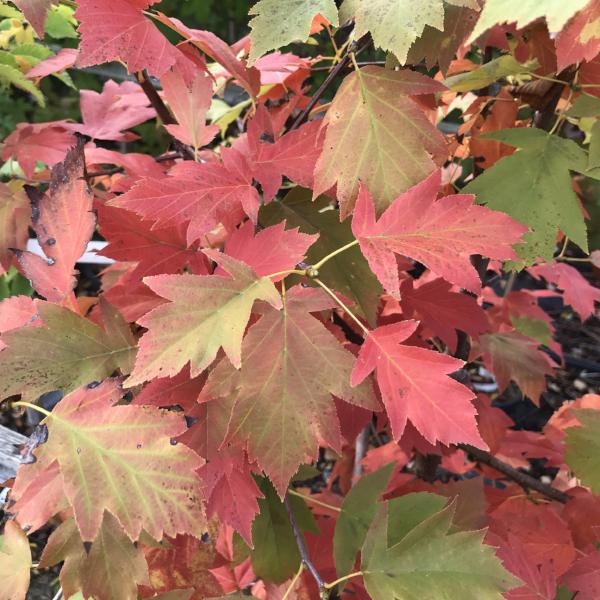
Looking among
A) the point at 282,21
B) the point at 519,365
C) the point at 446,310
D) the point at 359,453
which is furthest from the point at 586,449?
the point at 359,453

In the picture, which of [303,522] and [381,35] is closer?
[381,35]

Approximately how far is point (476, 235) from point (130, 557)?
1.29 ft

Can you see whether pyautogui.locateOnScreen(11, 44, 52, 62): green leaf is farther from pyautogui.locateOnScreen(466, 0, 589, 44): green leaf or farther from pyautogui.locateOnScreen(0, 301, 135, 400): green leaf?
pyautogui.locateOnScreen(466, 0, 589, 44): green leaf

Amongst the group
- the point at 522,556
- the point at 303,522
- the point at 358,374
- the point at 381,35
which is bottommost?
the point at 303,522

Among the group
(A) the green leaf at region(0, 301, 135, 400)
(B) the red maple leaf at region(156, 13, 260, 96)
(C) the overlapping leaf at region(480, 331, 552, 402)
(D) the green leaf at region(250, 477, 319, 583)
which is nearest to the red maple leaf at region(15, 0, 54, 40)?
(B) the red maple leaf at region(156, 13, 260, 96)

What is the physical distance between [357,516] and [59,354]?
14.5 inches

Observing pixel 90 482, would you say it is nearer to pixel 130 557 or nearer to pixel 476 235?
pixel 130 557

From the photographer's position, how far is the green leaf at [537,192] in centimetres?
60

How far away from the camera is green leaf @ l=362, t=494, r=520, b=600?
1.59 ft

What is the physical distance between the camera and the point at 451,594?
483mm

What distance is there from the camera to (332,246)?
2.05 feet

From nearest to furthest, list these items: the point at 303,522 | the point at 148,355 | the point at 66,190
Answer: the point at 148,355 → the point at 66,190 → the point at 303,522

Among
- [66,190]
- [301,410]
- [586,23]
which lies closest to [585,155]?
[586,23]

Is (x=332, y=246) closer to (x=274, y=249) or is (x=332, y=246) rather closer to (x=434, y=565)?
(x=274, y=249)
